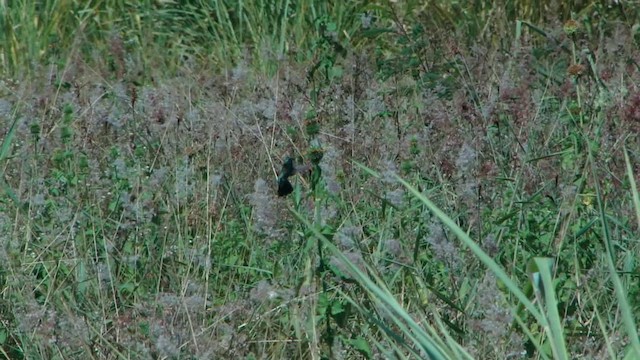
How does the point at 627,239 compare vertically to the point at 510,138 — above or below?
above

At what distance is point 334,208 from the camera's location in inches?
119

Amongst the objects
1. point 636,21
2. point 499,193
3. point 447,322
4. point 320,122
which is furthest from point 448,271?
point 636,21

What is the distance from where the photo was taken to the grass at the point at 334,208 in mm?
2375

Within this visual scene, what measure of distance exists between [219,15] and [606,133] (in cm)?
269

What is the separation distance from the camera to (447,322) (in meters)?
2.39

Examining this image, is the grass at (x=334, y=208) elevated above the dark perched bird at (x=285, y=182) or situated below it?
below

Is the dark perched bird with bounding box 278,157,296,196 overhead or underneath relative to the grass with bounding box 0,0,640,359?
overhead

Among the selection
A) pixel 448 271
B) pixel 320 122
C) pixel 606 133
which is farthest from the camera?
pixel 320 122

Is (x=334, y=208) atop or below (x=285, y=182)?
below

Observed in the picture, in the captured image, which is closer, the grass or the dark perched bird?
the grass

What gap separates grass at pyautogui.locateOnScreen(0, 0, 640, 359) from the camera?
7.79 ft

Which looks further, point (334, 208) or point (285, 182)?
point (334, 208)

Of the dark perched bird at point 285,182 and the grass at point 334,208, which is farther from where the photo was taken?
the dark perched bird at point 285,182

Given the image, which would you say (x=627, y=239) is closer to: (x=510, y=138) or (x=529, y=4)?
(x=510, y=138)
